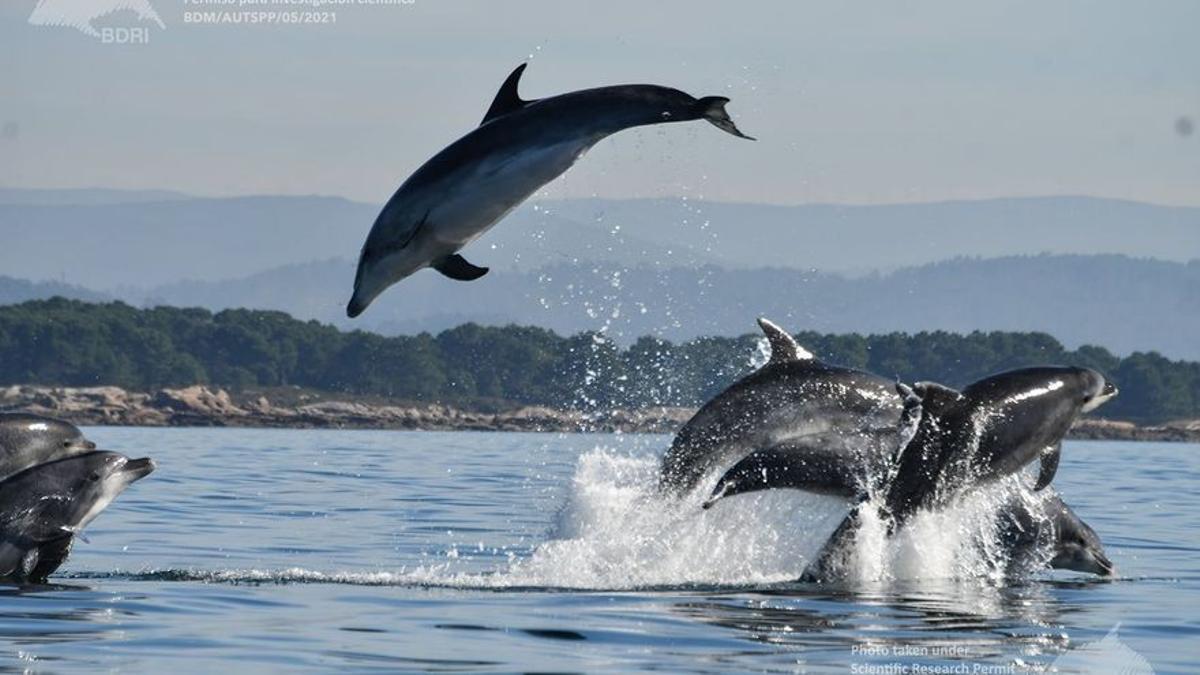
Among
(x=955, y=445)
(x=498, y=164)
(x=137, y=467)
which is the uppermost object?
(x=498, y=164)

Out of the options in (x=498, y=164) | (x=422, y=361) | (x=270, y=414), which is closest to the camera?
(x=498, y=164)

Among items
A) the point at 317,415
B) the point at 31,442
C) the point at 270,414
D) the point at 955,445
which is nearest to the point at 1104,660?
the point at 955,445

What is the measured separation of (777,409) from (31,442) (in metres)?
5.86

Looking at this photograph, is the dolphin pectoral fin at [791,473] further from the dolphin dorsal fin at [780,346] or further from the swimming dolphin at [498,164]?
the swimming dolphin at [498,164]

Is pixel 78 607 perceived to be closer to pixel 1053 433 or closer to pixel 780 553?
pixel 780 553

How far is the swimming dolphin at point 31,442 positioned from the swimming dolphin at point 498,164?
172 inches

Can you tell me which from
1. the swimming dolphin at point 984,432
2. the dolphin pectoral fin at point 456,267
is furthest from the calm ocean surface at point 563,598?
the dolphin pectoral fin at point 456,267

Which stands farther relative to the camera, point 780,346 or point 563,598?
point 780,346

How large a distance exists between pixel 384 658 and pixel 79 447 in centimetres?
630

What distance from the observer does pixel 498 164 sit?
14398 millimetres

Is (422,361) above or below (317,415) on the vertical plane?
above

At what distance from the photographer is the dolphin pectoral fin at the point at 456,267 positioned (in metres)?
14.5

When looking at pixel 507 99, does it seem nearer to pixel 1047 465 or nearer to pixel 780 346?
pixel 780 346

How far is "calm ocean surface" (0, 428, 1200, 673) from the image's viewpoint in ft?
43.8
